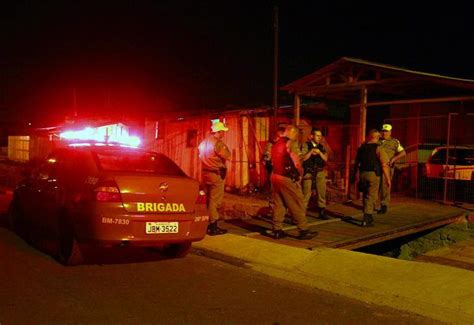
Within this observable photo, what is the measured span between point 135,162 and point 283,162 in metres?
2.26

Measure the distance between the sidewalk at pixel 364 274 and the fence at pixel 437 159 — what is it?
5883mm

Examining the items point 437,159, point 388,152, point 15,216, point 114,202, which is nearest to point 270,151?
point 114,202

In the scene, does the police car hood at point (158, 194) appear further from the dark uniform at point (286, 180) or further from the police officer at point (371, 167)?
the police officer at point (371, 167)

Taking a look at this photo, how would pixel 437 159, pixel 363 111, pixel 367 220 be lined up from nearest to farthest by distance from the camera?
pixel 367 220 → pixel 363 111 → pixel 437 159

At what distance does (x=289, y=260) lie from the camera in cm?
703

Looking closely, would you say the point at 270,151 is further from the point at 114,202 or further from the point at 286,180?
the point at 114,202

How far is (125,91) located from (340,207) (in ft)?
112

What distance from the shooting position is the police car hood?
620cm

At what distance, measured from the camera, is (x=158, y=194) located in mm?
6379

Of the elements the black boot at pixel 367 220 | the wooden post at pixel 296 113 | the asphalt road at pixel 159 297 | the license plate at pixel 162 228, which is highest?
the wooden post at pixel 296 113

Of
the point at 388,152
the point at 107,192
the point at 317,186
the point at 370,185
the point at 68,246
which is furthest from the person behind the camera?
the point at 388,152

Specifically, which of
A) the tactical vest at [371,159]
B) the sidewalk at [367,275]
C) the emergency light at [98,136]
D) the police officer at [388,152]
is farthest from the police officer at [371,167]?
the emergency light at [98,136]

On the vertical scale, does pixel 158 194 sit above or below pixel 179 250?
above

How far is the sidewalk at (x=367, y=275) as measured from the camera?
5316mm
